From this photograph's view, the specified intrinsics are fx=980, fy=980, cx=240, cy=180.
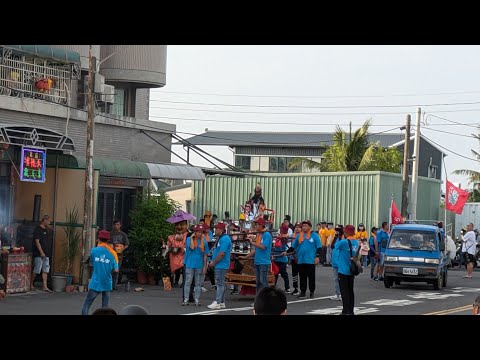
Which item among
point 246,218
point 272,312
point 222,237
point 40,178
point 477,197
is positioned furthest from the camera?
point 477,197

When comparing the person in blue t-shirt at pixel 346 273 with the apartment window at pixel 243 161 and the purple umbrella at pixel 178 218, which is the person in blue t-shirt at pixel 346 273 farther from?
the apartment window at pixel 243 161

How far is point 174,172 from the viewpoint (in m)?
29.0

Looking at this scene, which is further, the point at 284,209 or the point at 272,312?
the point at 284,209

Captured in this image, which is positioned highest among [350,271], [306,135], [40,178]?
[306,135]

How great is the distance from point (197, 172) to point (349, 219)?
567 inches

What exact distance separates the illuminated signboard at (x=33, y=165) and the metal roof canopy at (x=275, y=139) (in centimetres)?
4548

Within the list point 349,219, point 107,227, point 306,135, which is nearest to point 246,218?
point 107,227

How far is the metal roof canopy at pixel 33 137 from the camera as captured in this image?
2180 centimetres

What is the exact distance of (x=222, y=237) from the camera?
20.4 m

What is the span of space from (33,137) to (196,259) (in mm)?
5057

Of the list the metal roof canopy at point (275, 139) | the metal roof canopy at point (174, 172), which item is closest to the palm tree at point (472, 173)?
the metal roof canopy at point (275, 139)

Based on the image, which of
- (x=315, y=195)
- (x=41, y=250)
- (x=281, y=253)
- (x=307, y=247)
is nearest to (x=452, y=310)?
(x=307, y=247)
